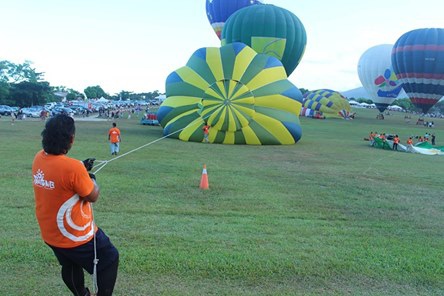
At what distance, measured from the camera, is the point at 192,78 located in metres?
18.8

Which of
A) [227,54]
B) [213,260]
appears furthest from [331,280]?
[227,54]

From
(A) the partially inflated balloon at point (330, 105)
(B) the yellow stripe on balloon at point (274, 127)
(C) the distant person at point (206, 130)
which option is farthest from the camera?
(A) the partially inflated balloon at point (330, 105)

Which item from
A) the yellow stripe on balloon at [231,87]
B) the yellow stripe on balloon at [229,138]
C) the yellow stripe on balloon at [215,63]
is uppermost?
the yellow stripe on balloon at [215,63]

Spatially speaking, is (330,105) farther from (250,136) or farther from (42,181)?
(42,181)

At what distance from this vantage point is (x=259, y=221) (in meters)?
6.34

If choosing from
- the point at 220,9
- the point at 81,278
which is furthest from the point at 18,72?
the point at 81,278

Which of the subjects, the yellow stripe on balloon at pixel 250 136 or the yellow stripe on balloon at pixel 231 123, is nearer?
the yellow stripe on balloon at pixel 231 123

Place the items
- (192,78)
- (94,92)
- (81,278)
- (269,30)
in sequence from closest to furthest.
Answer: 1. (81,278)
2. (192,78)
3. (269,30)
4. (94,92)

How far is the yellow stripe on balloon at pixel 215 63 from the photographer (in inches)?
711

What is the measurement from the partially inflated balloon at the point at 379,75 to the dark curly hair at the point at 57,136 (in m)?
48.3

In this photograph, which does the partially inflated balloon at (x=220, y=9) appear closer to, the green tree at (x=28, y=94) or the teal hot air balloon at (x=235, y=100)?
the teal hot air balloon at (x=235, y=100)

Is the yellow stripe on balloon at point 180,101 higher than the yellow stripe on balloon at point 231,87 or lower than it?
lower

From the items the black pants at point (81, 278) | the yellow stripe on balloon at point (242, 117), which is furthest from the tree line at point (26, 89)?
the black pants at point (81, 278)

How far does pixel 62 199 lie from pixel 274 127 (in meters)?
15.5
